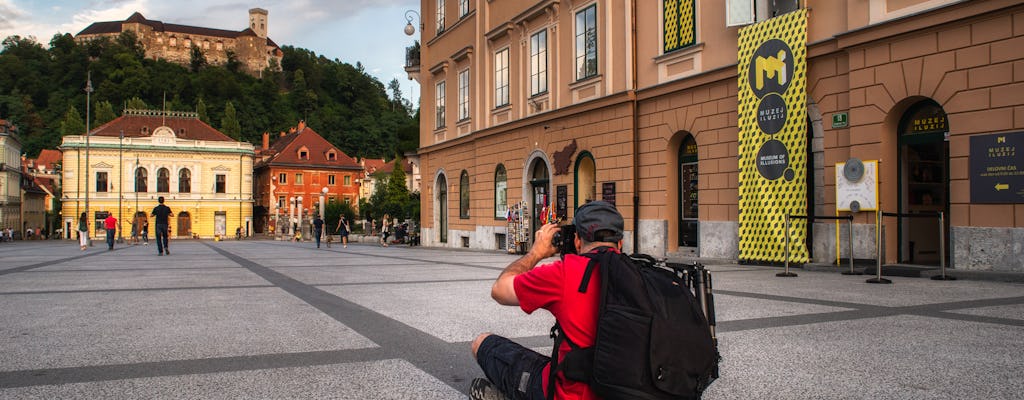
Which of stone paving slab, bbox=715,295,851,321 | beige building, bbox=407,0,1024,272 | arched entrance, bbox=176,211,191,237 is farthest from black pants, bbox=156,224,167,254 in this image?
arched entrance, bbox=176,211,191,237

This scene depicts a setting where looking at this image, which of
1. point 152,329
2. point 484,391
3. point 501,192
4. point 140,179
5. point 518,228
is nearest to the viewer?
point 484,391

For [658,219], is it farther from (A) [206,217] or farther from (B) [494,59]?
(A) [206,217]

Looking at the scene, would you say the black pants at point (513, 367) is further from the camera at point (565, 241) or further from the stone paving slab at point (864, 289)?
the stone paving slab at point (864, 289)

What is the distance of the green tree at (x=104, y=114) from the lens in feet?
313

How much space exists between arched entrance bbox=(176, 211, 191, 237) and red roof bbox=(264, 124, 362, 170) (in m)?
10.6

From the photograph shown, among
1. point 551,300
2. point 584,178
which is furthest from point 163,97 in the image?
point 551,300

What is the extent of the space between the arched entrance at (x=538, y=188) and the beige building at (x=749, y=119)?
0.08m

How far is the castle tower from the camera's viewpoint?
493ft

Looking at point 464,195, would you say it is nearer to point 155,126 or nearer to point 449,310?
point 449,310

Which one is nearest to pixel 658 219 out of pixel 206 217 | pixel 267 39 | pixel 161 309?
pixel 161 309

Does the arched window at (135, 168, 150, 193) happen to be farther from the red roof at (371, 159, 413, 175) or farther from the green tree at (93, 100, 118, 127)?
the green tree at (93, 100, 118, 127)

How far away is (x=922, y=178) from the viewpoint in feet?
42.7

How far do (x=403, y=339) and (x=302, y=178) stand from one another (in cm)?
7866

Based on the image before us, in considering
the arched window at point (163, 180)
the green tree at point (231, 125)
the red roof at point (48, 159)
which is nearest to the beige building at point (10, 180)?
the arched window at point (163, 180)
